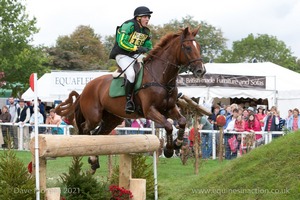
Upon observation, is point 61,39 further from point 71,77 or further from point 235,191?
point 235,191

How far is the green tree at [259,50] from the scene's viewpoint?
76.8 metres

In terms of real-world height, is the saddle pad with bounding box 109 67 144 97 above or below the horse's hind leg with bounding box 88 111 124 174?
above

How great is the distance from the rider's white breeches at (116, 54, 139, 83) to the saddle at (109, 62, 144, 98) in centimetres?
7

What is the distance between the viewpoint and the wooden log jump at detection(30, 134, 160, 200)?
7648mm

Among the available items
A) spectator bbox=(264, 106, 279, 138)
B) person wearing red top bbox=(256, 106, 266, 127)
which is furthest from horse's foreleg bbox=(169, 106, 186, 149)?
person wearing red top bbox=(256, 106, 266, 127)

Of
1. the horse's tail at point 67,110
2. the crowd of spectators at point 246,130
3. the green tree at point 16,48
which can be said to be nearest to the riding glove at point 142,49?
the horse's tail at point 67,110

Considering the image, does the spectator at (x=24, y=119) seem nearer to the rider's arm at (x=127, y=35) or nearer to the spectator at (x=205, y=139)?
the spectator at (x=205, y=139)

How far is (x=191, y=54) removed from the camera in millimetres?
8992

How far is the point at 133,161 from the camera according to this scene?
10.5m

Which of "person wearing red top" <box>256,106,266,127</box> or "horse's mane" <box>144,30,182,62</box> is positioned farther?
"person wearing red top" <box>256,106,266,127</box>

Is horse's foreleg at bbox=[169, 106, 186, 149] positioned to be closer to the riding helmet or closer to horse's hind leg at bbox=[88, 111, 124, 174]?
the riding helmet

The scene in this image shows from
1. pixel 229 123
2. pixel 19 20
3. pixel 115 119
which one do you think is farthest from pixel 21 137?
pixel 19 20

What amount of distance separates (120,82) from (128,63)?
358 millimetres

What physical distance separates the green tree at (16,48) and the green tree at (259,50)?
4257 centimetres
